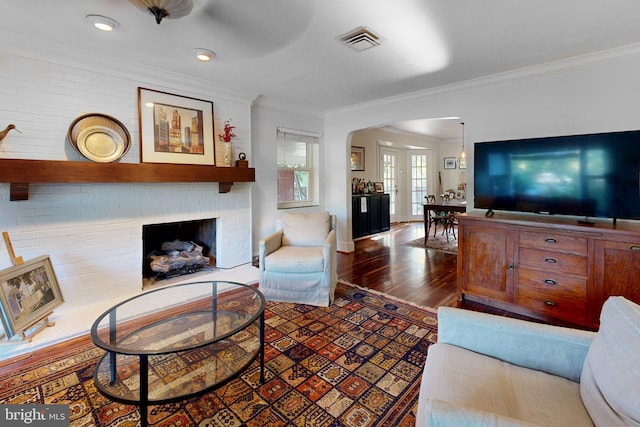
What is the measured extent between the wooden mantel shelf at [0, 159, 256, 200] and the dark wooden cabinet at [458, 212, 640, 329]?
2.73m

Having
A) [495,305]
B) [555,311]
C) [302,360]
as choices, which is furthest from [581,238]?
[302,360]

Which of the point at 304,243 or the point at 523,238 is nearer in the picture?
the point at 523,238

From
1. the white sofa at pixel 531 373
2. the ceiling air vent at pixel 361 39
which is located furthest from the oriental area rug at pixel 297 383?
the ceiling air vent at pixel 361 39

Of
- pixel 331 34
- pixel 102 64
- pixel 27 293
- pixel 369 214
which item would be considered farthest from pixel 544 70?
pixel 27 293

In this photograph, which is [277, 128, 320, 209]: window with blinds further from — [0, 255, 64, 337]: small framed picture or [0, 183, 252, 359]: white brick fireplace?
[0, 255, 64, 337]: small framed picture

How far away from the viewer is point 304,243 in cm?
336

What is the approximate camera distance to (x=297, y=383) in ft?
5.86

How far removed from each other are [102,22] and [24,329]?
2242 mm

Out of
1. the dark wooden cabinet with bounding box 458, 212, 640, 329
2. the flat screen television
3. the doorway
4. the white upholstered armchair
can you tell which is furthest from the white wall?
the doorway

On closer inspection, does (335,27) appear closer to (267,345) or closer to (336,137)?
(267,345)

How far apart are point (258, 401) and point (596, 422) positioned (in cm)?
144

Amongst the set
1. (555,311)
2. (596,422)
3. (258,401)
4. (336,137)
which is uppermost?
(336,137)

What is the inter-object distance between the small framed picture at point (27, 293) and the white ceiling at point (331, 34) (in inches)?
68.6
